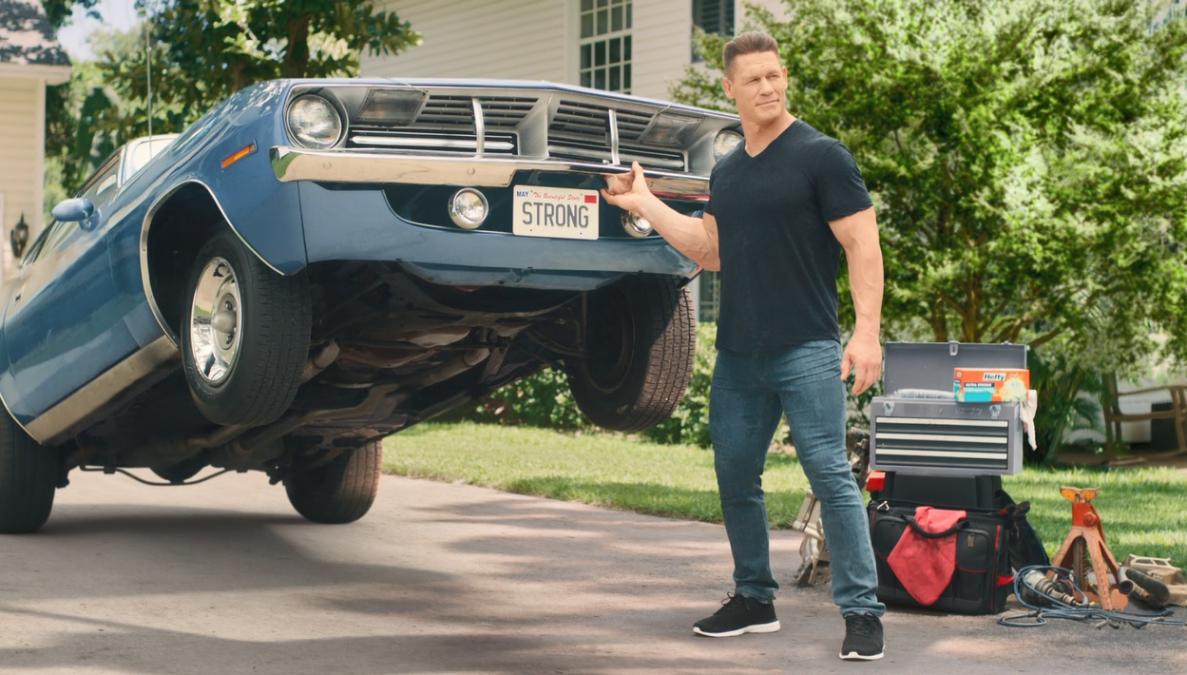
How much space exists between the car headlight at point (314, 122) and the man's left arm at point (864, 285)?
5.76ft

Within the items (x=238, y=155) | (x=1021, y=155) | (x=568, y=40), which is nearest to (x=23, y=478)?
(x=238, y=155)

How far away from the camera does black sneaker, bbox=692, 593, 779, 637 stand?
5609 millimetres

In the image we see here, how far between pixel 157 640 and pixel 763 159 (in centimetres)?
263

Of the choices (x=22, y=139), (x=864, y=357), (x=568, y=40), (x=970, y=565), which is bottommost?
(x=970, y=565)

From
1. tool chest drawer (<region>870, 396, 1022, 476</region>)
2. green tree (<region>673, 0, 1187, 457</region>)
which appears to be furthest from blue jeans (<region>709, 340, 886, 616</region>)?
green tree (<region>673, 0, 1187, 457</region>)

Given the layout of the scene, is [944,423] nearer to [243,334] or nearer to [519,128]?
[519,128]

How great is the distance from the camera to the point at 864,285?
203 inches

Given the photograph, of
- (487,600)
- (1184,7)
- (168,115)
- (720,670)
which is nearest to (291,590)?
(487,600)

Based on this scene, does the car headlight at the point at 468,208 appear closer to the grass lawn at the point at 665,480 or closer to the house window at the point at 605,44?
the grass lawn at the point at 665,480

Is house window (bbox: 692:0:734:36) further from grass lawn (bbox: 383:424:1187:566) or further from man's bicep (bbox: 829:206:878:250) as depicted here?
man's bicep (bbox: 829:206:878:250)

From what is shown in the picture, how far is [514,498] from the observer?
1012 centimetres

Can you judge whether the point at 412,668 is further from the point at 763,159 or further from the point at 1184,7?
the point at 1184,7

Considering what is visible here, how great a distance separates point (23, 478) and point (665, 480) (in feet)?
16.2

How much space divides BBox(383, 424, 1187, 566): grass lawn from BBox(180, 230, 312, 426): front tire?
3.96m
